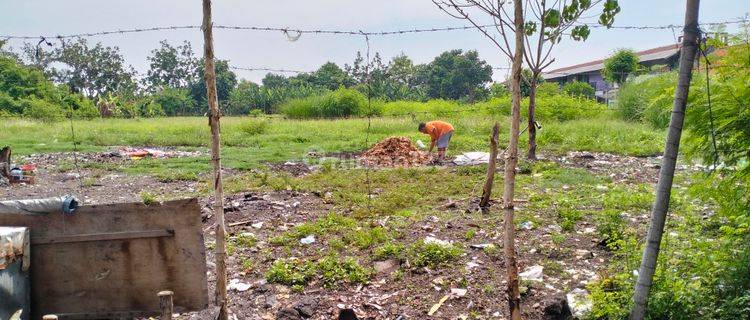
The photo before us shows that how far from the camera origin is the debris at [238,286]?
4383mm

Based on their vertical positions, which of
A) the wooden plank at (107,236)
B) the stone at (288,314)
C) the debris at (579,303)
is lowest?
the stone at (288,314)

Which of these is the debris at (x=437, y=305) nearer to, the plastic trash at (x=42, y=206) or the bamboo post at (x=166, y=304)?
the bamboo post at (x=166, y=304)

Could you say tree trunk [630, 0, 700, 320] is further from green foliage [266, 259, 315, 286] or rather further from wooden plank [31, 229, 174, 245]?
wooden plank [31, 229, 174, 245]

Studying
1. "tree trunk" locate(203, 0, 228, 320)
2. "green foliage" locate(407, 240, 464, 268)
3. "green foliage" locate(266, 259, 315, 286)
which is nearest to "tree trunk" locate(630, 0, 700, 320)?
"green foliage" locate(407, 240, 464, 268)

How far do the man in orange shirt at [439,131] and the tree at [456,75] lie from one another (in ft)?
92.5

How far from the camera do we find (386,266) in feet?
15.5

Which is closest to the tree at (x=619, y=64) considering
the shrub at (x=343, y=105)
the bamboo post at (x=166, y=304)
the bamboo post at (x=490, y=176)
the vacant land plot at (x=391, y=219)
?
the shrub at (x=343, y=105)

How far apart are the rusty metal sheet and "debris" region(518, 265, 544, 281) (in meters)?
2.41

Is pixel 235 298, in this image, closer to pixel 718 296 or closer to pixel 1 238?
pixel 1 238

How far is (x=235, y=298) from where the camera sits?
4234 millimetres

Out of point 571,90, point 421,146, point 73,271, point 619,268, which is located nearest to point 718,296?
point 619,268

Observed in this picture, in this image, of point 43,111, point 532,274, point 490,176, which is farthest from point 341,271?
point 43,111

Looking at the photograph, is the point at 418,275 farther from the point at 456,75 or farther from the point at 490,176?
the point at 456,75

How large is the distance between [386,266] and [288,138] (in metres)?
11.8
